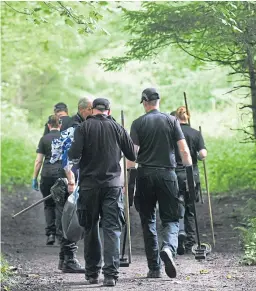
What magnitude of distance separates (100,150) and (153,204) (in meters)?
1.04

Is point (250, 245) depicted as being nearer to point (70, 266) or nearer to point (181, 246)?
point (181, 246)

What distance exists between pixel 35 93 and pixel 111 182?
3234cm

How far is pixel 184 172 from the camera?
11.4 m

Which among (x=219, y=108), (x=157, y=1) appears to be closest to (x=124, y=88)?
(x=219, y=108)

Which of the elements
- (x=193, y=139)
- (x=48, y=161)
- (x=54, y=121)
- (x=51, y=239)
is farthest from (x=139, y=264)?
(x=54, y=121)

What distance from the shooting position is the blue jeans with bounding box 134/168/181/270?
9078 mm

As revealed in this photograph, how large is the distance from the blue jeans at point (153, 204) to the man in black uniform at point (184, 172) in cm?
213

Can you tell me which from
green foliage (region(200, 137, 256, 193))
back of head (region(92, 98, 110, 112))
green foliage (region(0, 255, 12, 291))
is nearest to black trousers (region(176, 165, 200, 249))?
green foliage (region(0, 255, 12, 291))

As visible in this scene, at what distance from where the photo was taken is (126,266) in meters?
10.0

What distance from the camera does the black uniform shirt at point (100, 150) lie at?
8.70m

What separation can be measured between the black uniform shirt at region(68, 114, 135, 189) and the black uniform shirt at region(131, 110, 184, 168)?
Answer: 0.39 metres

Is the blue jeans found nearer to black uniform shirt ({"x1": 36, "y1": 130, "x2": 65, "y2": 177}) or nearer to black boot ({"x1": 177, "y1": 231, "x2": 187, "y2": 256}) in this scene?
black boot ({"x1": 177, "y1": 231, "x2": 187, "y2": 256})

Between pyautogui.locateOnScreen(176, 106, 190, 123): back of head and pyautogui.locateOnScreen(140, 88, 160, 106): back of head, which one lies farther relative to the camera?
pyautogui.locateOnScreen(176, 106, 190, 123): back of head

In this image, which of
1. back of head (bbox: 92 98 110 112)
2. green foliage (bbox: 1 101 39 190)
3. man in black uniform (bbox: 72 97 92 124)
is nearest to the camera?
back of head (bbox: 92 98 110 112)
